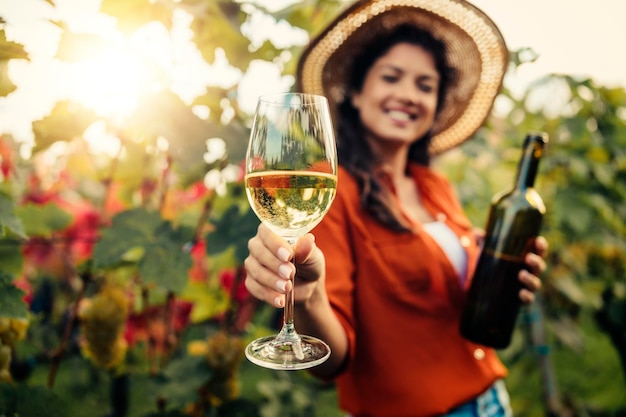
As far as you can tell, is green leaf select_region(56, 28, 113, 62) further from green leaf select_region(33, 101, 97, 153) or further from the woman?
the woman

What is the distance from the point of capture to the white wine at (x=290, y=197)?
3.46 ft

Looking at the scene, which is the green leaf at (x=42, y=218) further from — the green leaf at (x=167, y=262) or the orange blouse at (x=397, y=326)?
the orange blouse at (x=397, y=326)

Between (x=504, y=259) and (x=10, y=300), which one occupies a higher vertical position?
(x=10, y=300)

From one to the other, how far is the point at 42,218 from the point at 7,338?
2.66 ft

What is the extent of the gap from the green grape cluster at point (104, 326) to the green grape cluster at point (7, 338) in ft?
1.43

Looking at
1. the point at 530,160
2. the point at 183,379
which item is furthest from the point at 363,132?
the point at 183,379

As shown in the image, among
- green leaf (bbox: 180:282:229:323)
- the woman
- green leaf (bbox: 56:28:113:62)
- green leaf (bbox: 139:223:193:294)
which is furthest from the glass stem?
green leaf (bbox: 180:282:229:323)

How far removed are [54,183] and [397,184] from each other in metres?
1.84

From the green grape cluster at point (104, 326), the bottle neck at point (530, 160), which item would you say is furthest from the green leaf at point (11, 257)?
the bottle neck at point (530, 160)

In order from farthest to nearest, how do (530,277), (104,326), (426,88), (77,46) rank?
(426,88) → (530,277) → (104,326) → (77,46)

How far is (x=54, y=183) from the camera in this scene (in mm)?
2686

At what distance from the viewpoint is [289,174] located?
1058 mm

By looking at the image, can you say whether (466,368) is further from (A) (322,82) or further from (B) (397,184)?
(A) (322,82)

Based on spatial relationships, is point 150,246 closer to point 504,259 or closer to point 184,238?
point 184,238
